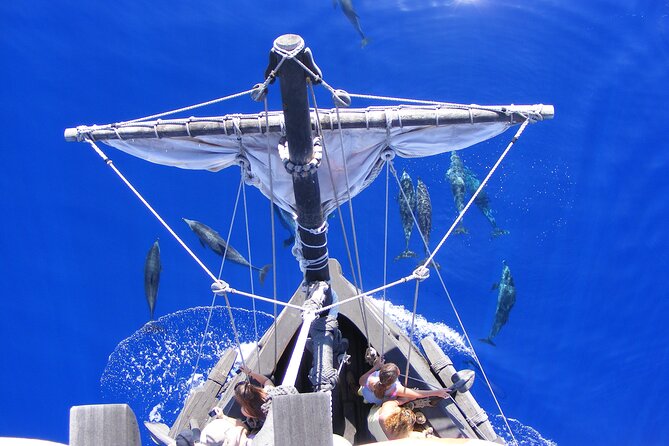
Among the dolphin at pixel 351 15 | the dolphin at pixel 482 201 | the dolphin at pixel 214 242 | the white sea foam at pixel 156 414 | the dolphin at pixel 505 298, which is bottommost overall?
the white sea foam at pixel 156 414

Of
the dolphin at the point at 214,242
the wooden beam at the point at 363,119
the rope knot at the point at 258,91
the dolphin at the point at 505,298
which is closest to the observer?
the rope knot at the point at 258,91

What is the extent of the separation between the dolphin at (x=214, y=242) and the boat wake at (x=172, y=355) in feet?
3.75

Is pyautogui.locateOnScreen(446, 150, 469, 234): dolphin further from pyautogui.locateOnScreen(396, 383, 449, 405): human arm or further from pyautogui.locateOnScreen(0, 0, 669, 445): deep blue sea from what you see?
pyautogui.locateOnScreen(396, 383, 449, 405): human arm

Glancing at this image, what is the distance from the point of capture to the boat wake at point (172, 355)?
A: 43.9 ft

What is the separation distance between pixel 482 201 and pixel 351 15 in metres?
4.74

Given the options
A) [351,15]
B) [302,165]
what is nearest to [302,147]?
[302,165]

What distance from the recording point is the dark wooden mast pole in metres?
4.39

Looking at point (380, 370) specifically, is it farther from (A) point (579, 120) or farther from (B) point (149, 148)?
(A) point (579, 120)

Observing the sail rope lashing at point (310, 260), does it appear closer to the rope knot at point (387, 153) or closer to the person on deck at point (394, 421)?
the rope knot at point (387, 153)

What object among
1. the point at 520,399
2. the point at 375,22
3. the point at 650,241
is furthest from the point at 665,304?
the point at 375,22

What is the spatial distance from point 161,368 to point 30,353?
298cm

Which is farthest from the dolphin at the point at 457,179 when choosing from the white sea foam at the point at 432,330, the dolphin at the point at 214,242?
the dolphin at the point at 214,242

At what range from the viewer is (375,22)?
43.8 ft

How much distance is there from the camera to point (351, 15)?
1309 centimetres
